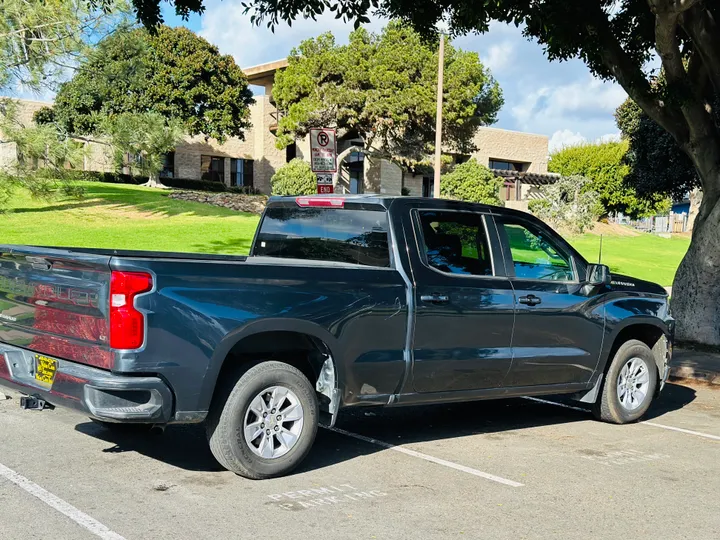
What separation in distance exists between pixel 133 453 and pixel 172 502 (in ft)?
4.11

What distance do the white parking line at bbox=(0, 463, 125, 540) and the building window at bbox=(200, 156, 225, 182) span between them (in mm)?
45738

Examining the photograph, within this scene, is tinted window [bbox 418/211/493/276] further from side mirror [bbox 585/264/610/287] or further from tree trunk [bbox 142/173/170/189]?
tree trunk [bbox 142/173/170/189]

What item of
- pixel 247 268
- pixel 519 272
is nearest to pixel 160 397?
pixel 247 268

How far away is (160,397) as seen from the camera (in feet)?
17.0

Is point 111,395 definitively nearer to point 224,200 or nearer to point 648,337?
point 648,337

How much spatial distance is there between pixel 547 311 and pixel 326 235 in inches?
79.0

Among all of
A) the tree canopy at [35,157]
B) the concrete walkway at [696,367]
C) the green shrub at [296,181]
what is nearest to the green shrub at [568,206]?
the green shrub at [296,181]

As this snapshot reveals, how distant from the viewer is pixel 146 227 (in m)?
27.8

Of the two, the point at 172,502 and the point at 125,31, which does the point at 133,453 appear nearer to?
the point at 172,502

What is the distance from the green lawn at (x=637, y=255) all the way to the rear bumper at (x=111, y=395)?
22.1 meters

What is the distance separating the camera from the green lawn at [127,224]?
2384 centimetres

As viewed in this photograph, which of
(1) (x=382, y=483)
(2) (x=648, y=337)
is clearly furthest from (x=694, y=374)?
(1) (x=382, y=483)

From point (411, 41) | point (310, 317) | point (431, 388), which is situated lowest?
point (431, 388)

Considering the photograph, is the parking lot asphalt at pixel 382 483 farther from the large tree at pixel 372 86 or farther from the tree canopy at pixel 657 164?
the large tree at pixel 372 86
